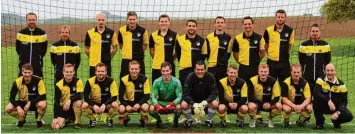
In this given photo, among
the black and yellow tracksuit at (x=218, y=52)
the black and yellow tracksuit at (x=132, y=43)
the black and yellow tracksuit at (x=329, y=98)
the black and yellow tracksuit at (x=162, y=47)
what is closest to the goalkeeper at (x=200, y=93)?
the black and yellow tracksuit at (x=218, y=52)

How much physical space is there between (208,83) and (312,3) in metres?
3.56

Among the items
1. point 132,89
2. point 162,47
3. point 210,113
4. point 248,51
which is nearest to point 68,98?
point 132,89

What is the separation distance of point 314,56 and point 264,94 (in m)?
1.05

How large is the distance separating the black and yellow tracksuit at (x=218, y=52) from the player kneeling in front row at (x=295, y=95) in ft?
3.15

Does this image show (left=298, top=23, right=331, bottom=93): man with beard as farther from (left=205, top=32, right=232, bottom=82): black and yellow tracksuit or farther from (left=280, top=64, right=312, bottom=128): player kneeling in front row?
(left=205, top=32, right=232, bottom=82): black and yellow tracksuit

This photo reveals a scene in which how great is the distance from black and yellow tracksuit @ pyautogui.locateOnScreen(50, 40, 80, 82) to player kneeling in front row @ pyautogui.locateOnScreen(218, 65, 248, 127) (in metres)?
2.12

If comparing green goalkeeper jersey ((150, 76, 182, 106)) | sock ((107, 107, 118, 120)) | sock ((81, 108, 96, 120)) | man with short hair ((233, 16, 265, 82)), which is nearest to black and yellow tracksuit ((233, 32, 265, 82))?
man with short hair ((233, 16, 265, 82))

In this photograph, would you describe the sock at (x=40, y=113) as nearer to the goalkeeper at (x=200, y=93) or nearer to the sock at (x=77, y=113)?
the sock at (x=77, y=113)

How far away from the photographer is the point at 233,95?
724cm

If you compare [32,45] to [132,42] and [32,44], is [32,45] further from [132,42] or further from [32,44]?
[132,42]

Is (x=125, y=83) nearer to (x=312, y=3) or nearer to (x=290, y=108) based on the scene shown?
(x=290, y=108)

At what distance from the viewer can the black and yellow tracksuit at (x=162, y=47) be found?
7742mm

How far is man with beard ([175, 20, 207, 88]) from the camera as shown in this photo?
7.61m

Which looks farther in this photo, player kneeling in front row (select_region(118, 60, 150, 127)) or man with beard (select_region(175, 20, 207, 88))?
man with beard (select_region(175, 20, 207, 88))
